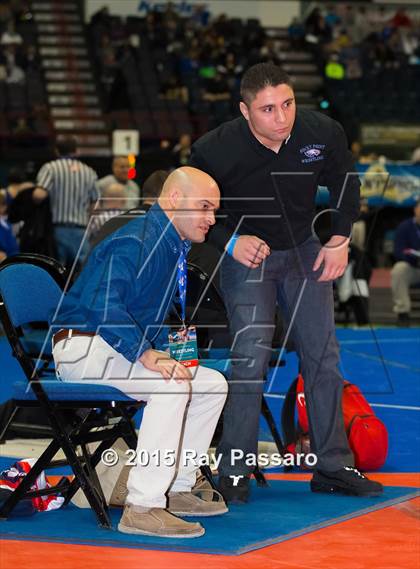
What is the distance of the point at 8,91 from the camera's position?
2212cm

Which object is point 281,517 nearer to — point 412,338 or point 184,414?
point 184,414

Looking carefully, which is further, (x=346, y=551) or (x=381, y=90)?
(x=381, y=90)

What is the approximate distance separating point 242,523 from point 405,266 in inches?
352

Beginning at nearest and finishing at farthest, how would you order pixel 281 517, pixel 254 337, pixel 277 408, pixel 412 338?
pixel 281 517
pixel 254 337
pixel 277 408
pixel 412 338

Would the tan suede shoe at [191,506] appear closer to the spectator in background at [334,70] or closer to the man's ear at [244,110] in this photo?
the man's ear at [244,110]

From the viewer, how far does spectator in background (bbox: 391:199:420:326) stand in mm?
12914

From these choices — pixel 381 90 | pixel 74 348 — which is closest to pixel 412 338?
pixel 74 348

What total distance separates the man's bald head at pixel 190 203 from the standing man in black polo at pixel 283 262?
498mm

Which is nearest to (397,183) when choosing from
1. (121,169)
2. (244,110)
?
(121,169)

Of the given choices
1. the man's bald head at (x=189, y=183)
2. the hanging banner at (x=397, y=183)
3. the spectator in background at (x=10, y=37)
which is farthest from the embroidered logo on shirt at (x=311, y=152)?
the spectator in background at (x=10, y=37)

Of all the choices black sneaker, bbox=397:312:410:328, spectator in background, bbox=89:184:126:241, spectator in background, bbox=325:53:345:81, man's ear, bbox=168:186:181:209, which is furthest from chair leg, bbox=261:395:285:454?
spectator in background, bbox=325:53:345:81

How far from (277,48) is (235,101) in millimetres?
3846

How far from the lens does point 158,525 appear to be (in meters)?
4.07

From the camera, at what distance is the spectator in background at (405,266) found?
12914 mm
